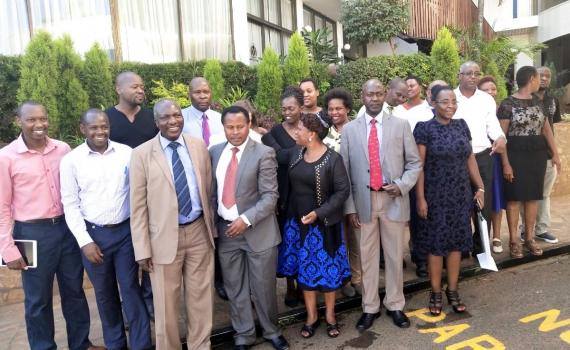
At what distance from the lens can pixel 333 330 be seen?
388 centimetres

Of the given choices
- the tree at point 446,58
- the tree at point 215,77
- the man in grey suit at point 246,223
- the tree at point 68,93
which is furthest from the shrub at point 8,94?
the tree at point 446,58

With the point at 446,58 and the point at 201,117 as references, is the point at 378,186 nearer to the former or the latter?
the point at 201,117

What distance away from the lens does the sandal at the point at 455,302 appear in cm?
417

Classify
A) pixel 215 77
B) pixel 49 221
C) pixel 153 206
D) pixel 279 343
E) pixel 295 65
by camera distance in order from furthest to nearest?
pixel 295 65 < pixel 215 77 < pixel 279 343 < pixel 49 221 < pixel 153 206

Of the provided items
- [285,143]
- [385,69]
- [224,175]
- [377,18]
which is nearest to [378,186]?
[285,143]

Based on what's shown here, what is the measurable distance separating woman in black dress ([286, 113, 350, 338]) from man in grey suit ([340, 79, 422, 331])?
23cm

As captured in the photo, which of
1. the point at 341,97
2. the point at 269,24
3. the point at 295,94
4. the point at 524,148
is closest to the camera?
the point at 295,94

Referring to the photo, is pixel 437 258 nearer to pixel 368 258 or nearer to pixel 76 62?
pixel 368 258

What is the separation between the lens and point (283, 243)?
403 centimetres

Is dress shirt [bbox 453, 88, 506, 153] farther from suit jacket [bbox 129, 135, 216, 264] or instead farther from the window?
the window

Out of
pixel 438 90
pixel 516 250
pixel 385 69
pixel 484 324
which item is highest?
pixel 385 69

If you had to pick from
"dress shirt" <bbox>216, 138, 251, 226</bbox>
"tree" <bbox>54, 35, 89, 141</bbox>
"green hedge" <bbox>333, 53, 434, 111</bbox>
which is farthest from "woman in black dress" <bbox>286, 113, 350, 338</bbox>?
"green hedge" <bbox>333, 53, 434, 111</bbox>

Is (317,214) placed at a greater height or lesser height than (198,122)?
lesser

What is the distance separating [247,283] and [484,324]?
2.03 m
